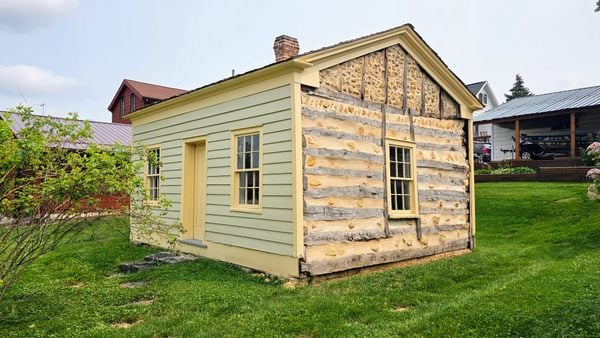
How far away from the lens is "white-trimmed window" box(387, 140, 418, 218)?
29.3 feet

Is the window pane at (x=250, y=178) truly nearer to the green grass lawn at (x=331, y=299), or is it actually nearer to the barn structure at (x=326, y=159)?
the barn structure at (x=326, y=159)

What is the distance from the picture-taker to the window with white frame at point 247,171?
812cm

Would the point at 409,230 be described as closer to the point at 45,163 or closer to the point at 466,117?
the point at 466,117

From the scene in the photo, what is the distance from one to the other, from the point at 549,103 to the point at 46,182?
78.5 ft

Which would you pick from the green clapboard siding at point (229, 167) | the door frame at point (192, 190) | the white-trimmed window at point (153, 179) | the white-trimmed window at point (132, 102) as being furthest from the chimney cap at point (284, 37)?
the white-trimmed window at point (132, 102)

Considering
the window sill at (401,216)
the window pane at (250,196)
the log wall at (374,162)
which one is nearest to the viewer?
the log wall at (374,162)

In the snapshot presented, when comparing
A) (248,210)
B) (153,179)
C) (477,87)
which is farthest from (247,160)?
(477,87)

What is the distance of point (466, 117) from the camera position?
11.0 meters

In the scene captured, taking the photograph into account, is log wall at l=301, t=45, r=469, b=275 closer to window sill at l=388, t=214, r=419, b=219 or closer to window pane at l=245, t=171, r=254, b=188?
window sill at l=388, t=214, r=419, b=219

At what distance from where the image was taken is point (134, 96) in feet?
99.5

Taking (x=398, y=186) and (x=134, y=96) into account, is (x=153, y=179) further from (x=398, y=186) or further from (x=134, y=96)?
(x=134, y=96)

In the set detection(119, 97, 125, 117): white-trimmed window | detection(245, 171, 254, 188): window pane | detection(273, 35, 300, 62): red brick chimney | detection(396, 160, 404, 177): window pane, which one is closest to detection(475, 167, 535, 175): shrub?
detection(396, 160, 404, 177): window pane

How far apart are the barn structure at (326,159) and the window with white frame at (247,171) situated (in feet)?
0.09

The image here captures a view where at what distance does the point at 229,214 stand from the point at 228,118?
1.96 m
